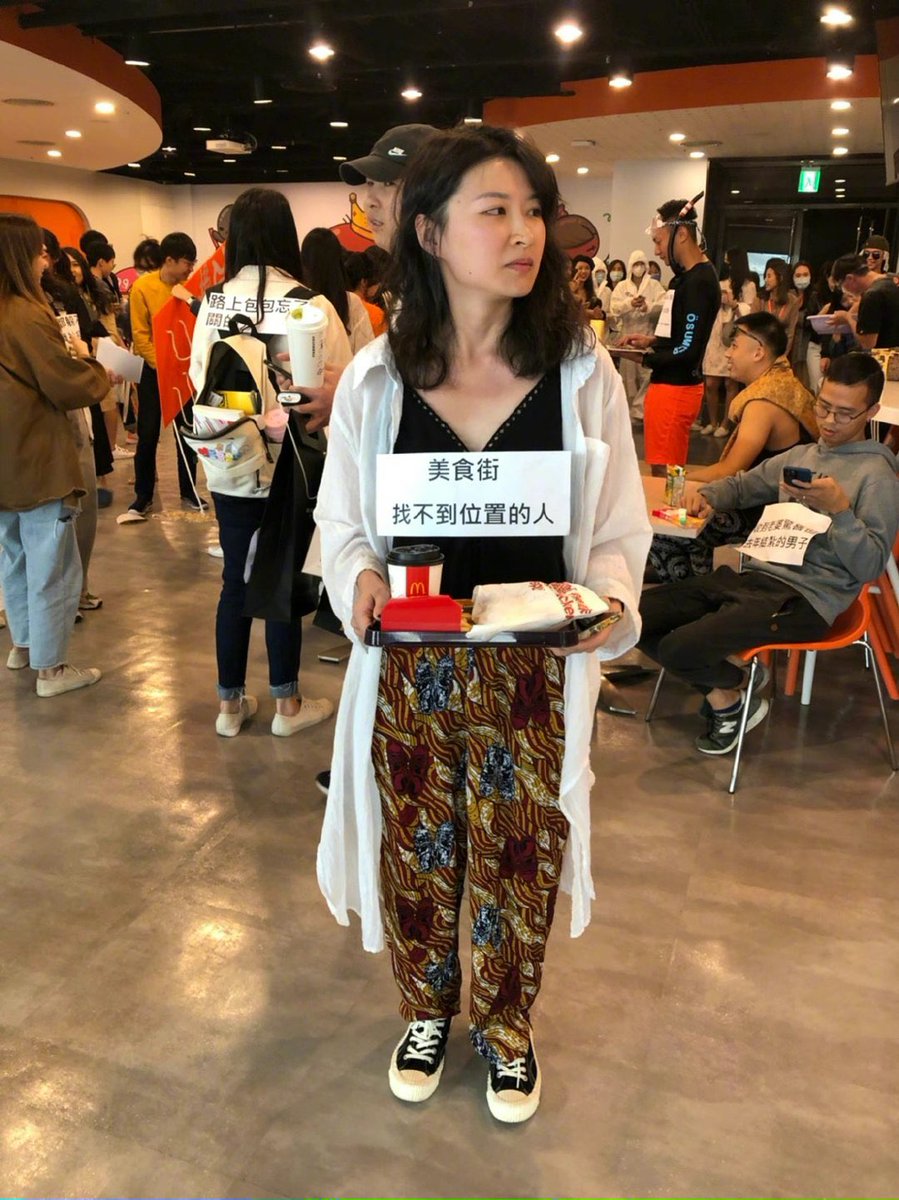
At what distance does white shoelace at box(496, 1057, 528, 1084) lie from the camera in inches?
66.2

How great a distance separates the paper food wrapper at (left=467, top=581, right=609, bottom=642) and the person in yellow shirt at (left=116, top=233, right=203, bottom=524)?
13.6 feet

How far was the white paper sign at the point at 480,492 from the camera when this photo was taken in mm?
1332

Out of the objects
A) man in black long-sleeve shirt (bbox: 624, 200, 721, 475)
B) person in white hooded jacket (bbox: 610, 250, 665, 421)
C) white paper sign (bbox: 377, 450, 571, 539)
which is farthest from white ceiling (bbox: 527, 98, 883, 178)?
white paper sign (bbox: 377, 450, 571, 539)

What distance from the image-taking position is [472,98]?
405 inches

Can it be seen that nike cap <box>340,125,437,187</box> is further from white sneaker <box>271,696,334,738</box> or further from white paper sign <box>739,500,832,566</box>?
white sneaker <box>271,696,334,738</box>

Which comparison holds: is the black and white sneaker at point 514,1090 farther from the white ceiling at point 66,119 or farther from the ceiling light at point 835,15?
the white ceiling at point 66,119

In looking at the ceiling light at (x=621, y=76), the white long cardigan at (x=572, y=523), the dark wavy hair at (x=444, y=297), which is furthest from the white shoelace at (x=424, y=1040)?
the ceiling light at (x=621, y=76)

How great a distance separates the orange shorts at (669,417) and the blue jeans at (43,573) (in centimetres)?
278

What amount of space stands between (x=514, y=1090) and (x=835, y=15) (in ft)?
24.6

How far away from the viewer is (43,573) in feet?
10.7

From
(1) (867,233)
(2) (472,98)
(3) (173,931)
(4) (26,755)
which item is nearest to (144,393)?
(4) (26,755)

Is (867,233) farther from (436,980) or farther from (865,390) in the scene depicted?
(436,980)

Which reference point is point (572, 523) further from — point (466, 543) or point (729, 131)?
point (729, 131)

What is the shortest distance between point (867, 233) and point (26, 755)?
14.1 metres
